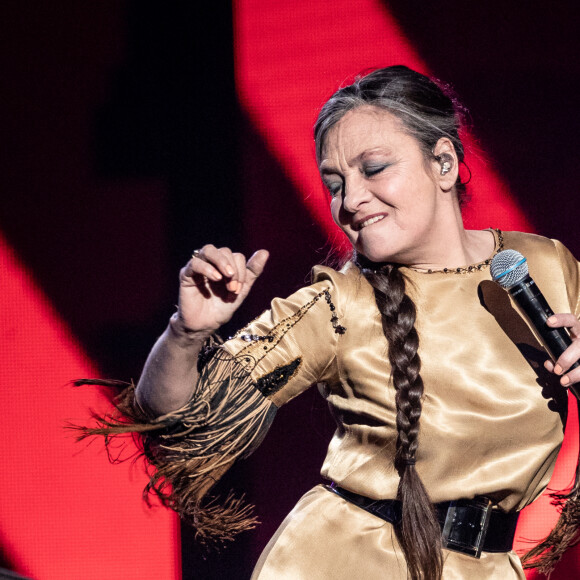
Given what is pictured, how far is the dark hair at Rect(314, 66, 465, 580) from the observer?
1168 mm

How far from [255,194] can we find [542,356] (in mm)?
957

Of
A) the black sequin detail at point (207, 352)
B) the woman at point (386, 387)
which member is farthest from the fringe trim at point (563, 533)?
the black sequin detail at point (207, 352)

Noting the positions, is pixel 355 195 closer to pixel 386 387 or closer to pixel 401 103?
pixel 401 103

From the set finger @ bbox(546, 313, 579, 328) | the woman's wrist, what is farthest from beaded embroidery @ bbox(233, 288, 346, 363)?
finger @ bbox(546, 313, 579, 328)

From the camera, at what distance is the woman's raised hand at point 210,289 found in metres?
1.04

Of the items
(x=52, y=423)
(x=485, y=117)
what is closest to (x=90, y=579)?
(x=52, y=423)

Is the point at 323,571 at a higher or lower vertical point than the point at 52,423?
lower

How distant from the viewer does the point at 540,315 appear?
1.12 metres

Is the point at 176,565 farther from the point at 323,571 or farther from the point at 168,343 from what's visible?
the point at 168,343

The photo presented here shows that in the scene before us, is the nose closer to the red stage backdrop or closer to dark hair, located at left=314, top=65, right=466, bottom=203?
dark hair, located at left=314, top=65, right=466, bottom=203

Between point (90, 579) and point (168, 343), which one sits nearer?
point (168, 343)

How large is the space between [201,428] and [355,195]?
1.55 feet

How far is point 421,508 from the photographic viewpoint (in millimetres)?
1164

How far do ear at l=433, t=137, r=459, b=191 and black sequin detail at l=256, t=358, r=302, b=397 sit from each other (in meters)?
0.43
